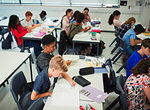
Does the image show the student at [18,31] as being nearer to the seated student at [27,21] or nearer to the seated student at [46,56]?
the seated student at [27,21]

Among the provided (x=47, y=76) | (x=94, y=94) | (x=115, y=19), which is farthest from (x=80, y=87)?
(x=115, y=19)

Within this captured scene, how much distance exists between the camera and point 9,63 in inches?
102

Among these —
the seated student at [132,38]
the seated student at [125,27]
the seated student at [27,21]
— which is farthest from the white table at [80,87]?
the seated student at [27,21]

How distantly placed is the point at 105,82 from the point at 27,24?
10.1 feet

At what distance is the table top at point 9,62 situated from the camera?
90.6 inches

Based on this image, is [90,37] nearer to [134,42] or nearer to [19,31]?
[134,42]

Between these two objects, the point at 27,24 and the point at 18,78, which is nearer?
the point at 18,78

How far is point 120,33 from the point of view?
4172 millimetres

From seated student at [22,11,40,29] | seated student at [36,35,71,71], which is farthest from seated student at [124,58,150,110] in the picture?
seated student at [22,11,40,29]

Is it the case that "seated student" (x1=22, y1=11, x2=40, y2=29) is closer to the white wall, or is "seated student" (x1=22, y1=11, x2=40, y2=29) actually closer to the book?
the white wall

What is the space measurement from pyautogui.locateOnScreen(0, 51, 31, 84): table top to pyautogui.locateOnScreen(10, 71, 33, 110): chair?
29cm

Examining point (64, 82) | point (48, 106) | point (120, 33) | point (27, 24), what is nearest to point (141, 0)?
point (120, 33)

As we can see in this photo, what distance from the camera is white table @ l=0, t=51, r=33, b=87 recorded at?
227 cm

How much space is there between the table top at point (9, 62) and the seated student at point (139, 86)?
5.64 feet
